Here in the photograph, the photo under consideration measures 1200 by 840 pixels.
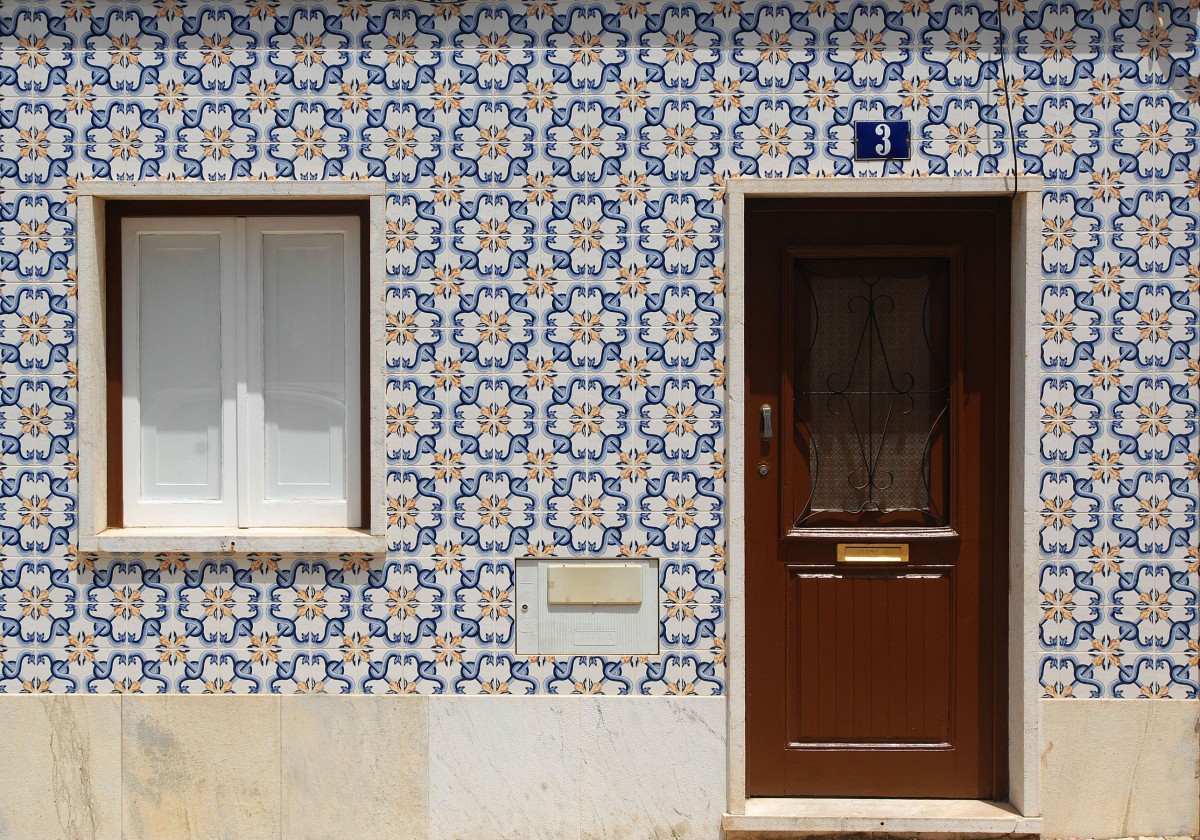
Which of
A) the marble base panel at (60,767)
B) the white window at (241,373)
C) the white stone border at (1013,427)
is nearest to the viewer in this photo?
the white stone border at (1013,427)

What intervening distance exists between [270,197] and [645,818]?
283 cm

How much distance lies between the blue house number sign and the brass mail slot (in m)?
1.50

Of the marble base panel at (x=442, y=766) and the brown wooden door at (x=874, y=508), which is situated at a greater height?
the brown wooden door at (x=874, y=508)

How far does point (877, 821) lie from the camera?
3912 mm

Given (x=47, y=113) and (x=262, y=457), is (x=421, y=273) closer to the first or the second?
(x=262, y=457)

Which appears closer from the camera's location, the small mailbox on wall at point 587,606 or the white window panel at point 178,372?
the small mailbox on wall at point 587,606

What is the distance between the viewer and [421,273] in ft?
12.8

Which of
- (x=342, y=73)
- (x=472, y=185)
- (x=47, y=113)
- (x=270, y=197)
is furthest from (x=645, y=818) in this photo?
(x=47, y=113)

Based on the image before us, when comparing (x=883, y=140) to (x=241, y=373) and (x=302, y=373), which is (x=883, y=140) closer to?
(x=302, y=373)

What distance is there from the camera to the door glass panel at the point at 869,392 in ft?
13.2

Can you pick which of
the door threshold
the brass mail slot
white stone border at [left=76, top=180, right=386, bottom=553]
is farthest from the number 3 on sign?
the door threshold

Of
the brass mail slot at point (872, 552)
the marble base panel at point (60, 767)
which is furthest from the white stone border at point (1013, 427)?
the marble base panel at point (60, 767)

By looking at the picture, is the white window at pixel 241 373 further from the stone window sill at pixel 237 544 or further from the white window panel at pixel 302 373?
the stone window sill at pixel 237 544

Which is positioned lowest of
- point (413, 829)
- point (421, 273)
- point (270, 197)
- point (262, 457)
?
point (413, 829)
